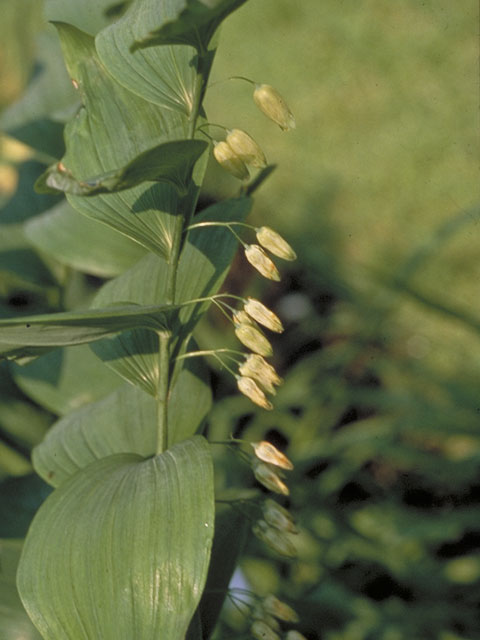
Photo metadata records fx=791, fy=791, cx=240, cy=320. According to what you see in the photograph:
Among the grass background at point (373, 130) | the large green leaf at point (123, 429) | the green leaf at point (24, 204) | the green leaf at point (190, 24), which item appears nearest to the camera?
the green leaf at point (190, 24)

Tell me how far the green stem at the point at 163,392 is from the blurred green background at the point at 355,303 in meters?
0.30

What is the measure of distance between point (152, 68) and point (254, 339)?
0.18 meters

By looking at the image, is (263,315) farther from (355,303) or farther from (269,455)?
(355,303)

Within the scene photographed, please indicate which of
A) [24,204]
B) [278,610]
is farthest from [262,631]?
[24,204]

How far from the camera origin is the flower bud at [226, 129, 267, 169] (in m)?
0.47

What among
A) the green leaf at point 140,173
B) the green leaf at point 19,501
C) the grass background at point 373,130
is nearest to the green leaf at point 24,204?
the green leaf at point 19,501

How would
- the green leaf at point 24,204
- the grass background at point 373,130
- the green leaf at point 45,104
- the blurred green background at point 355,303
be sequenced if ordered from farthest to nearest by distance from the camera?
1. the grass background at point 373,130
2. the blurred green background at point 355,303
3. the green leaf at point 24,204
4. the green leaf at point 45,104

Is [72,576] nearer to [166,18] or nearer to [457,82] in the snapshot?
[166,18]

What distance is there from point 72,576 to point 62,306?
53 centimetres

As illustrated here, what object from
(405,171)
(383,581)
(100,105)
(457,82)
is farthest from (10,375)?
(457,82)

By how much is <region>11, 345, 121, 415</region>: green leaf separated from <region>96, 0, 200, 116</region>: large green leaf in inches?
14.1

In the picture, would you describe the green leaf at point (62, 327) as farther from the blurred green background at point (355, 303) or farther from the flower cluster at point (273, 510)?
the blurred green background at point (355, 303)

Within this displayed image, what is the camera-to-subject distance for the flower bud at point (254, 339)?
50 centimetres

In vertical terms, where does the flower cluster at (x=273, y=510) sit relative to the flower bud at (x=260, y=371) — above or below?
below
